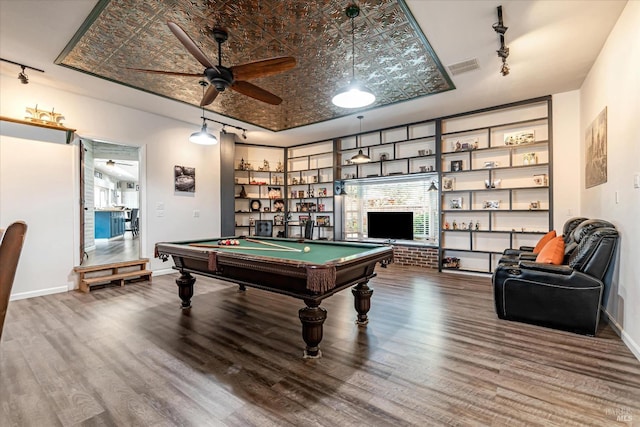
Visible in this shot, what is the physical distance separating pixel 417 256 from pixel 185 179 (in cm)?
513

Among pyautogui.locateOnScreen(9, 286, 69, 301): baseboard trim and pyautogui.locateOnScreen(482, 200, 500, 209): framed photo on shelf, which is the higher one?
pyautogui.locateOnScreen(482, 200, 500, 209): framed photo on shelf

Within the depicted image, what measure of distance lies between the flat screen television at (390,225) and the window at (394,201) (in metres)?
0.11

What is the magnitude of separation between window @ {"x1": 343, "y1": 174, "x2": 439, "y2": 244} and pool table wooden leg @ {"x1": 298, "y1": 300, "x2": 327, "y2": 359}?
4361mm

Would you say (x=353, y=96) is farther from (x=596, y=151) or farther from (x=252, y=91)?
(x=596, y=151)

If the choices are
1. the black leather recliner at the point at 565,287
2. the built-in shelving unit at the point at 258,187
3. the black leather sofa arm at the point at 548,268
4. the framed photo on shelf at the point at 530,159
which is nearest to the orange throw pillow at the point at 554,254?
the black leather recliner at the point at 565,287

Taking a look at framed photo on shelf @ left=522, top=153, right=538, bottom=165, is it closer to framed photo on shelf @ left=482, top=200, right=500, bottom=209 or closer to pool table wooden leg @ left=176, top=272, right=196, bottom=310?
framed photo on shelf @ left=482, top=200, right=500, bottom=209

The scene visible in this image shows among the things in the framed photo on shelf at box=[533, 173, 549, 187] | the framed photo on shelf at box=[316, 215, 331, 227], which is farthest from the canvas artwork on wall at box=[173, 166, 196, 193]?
the framed photo on shelf at box=[533, 173, 549, 187]

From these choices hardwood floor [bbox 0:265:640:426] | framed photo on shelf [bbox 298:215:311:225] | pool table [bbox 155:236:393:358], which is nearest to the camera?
hardwood floor [bbox 0:265:640:426]

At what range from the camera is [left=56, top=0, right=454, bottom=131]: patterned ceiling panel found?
2.75 meters

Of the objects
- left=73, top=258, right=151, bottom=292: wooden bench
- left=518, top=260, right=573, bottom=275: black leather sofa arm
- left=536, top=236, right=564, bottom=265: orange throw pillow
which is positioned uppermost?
left=536, top=236, right=564, bottom=265: orange throw pillow

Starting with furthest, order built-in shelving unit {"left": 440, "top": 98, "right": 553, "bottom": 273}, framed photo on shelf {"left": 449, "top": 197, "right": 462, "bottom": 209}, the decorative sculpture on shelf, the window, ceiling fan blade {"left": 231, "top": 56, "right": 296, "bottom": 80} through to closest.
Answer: the window
framed photo on shelf {"left": 449, "top": 197, "right": 462, "bottom": 209}
built-in shelving unit {"left": 440, "top": 98, "right": 553, "bottom": 273}
the decorative sculpture on shelf
ceiling fan blade {"left": 231, "top": 56, "right": 296, "bottom": 80}

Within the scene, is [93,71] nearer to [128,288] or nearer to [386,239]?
[128,288]

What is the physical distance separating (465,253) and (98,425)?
5.73 meters

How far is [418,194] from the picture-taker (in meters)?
6.27
